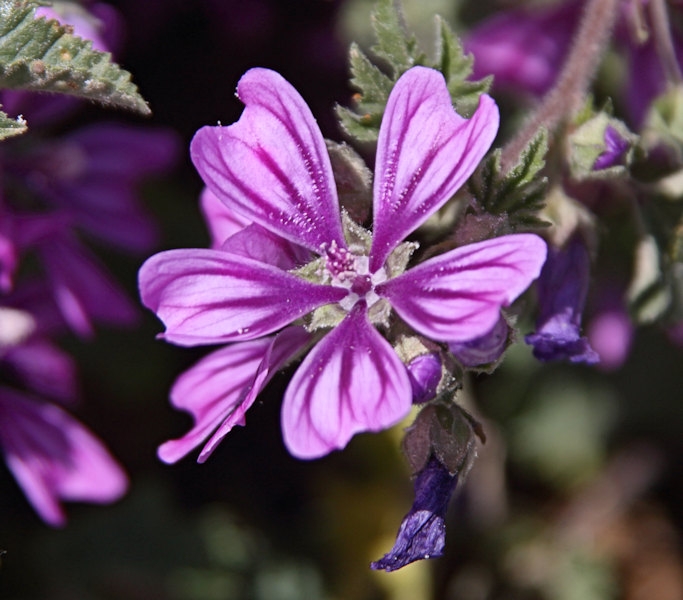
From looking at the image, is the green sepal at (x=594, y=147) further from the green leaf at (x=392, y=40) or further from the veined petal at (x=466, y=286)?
the veined petal at (x=466, y=286)

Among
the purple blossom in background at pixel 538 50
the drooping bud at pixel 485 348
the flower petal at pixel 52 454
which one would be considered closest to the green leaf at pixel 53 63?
the drooping bud at pixel 485 348

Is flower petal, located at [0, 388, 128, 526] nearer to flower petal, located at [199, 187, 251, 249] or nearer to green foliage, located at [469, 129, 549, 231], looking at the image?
flower petal, located at [199, 187, 251, 249]

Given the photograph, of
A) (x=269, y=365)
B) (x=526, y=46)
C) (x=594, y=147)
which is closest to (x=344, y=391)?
(x=269, y=365)

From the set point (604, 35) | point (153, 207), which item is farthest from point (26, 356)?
point (604, 35)

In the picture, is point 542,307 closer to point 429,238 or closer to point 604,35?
point 429,238

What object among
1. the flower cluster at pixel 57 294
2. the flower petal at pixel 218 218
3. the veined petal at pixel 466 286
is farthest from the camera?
the flower cluster at pixel 57 294

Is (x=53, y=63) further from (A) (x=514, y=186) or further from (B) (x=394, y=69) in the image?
(A) (x=514, y=186)

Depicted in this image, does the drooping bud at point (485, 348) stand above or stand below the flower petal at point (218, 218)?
below
